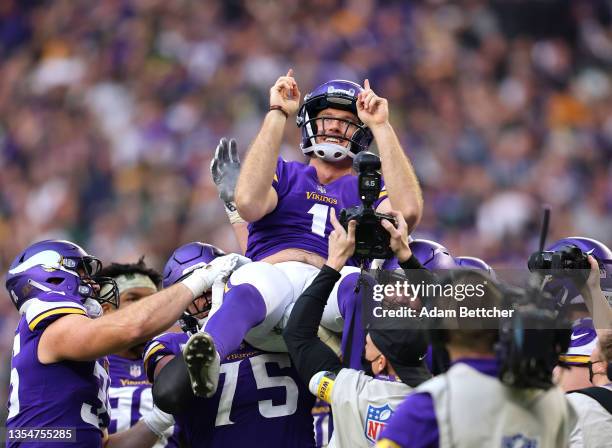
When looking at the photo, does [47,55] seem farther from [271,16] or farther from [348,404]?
[348,404]

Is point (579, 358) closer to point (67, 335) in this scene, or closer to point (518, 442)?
point (518, 442)

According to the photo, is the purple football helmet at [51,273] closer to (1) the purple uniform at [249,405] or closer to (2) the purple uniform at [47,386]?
(2) the purple uniform at [47,386]

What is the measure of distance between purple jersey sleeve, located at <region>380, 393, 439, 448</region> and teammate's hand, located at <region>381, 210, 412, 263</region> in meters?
1.25

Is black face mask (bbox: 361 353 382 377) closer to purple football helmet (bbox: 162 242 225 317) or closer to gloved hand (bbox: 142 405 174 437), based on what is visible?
gloved hand (bbox: 142 405 174 437)

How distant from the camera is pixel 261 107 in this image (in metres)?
11.9

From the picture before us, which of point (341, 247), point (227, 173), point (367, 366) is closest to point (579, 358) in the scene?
point (367, 366)

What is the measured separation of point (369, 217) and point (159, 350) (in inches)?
54.7

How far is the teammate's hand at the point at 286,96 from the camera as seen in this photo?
5199 millimetres

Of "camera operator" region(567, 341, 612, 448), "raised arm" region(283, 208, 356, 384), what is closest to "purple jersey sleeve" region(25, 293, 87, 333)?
"raised arm" region(283, 208, 356, 384)

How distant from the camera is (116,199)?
11.4 m

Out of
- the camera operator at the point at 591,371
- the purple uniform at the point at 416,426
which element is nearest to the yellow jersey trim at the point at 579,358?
the camera operator at the point at 591,371

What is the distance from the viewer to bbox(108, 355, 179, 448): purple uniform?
6316mm

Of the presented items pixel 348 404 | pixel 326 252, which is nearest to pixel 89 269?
pixel 326 252

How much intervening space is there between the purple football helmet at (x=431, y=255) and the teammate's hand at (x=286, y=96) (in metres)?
1.00
